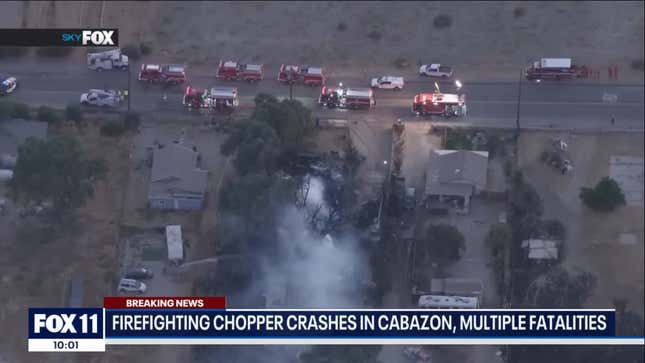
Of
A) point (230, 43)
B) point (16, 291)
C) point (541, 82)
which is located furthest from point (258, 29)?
point (16, 291)

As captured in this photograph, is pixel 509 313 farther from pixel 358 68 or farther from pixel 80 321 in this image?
pixel 358 68

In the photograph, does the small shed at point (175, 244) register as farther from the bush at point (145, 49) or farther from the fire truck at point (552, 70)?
the fire truck at point (552, 70)

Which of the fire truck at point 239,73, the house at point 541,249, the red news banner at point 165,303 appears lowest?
the red news banner at point 165,303

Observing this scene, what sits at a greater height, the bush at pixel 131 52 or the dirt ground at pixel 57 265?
the bush at pixel 131 52

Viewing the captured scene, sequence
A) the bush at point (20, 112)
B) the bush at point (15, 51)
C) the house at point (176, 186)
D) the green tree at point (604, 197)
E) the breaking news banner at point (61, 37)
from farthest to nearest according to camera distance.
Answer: the bush at point (15, 51)
the bush at point (20, 112)
the green tree at point (604, 197)
the house at point (176, 186)
the breaking news banner at point (61, 37)

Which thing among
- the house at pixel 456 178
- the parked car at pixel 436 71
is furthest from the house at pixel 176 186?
the parked car at pixel 436 71

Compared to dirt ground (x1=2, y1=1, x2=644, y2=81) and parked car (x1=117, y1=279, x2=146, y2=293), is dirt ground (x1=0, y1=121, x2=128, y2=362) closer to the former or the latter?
parked car (x1=117, y1=279, x2=146, y2=293)
